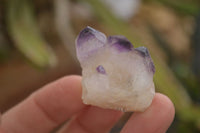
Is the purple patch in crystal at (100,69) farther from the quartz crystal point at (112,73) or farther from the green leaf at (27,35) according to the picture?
the green leaf at (27,35)

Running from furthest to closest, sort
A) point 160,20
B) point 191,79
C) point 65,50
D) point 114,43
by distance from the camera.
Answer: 1. point 160,20
2. point 65,50
3. point 191,79
4. point 114,43

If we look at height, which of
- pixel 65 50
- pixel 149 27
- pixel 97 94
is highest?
pixel 97 94

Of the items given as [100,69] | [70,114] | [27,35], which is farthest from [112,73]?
[27,35]

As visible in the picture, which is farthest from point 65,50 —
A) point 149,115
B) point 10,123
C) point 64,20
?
point 149,115

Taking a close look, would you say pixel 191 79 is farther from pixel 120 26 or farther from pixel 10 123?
pixel 10 123

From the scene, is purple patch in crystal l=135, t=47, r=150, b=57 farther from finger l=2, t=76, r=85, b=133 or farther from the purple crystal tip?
finger l=2, t=76, r=85, b=133

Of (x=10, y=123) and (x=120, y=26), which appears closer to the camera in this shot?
(x=10, y=123)

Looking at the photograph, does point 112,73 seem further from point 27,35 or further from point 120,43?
point 27,35
